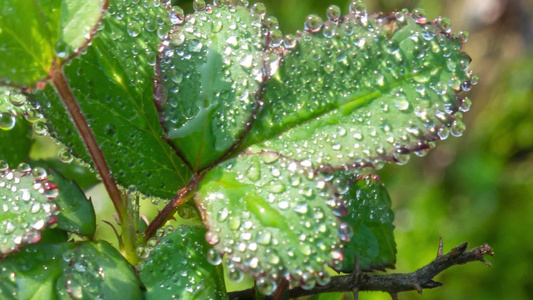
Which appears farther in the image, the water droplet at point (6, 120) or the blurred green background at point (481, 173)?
the blurred green background at point (481, 173)

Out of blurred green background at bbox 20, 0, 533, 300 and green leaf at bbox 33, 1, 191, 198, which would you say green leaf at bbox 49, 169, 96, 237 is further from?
blurred green background at bbox 20, 0, 533, 300

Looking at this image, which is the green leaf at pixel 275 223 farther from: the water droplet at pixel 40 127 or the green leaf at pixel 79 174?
the green leaf at pixel 79 174

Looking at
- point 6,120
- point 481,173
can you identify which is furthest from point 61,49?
point 481,173

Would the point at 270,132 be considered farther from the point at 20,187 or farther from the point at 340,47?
the point at 20,187

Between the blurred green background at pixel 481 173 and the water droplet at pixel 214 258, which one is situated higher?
the blurred green background at pixel 481 173

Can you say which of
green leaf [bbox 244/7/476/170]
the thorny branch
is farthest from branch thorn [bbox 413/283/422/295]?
green leaf [bbox 244/7/476/170]

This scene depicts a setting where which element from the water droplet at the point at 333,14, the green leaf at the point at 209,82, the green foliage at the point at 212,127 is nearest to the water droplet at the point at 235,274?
the green foliage at the point at 212,127
